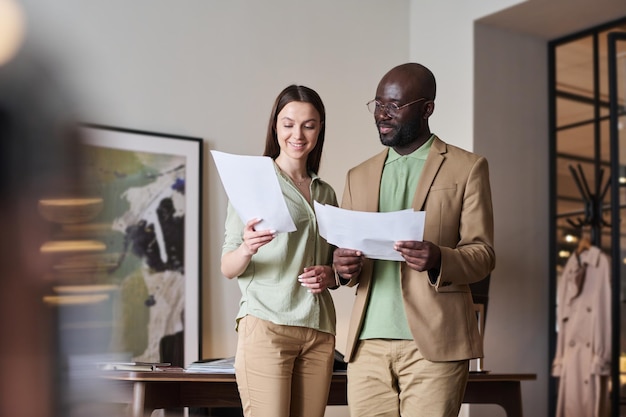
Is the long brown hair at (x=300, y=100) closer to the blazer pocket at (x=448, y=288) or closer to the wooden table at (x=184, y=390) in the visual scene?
the blazer pocket at (x=448, y=288)

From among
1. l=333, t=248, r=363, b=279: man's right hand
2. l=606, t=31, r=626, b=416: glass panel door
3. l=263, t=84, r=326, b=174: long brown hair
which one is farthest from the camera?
l=606, t=31, r=626, b=416: glass panel door

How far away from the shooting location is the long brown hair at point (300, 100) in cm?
240

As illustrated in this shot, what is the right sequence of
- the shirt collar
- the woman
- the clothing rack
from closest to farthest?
1. the shirt collar
2. the woman
3. the clothing rack

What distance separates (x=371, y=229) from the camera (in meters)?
1.98

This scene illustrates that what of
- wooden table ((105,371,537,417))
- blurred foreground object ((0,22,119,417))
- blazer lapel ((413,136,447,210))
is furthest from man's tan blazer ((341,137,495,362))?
blurred foreground object ((0,22,119,417))

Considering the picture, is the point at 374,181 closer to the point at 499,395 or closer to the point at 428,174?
the point at 428,174

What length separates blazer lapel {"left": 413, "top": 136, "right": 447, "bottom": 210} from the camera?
210cm

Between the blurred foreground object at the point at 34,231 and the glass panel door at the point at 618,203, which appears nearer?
the blurred foreground object at the point at 34,231

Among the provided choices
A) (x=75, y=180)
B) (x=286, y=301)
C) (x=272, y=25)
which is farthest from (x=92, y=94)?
(x=272, y=25)

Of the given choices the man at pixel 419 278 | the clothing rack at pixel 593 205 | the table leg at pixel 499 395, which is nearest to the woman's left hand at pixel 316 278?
the man at pixel 419 278

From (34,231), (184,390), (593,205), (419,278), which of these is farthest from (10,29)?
Answer: (593,205)

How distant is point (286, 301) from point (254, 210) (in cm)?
26

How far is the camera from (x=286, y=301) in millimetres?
2289

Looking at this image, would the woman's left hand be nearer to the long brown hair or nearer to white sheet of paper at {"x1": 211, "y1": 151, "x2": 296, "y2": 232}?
white sheet of paper at {"x1": 211, "y1": 151, "x2": 296, "y2": 232}
